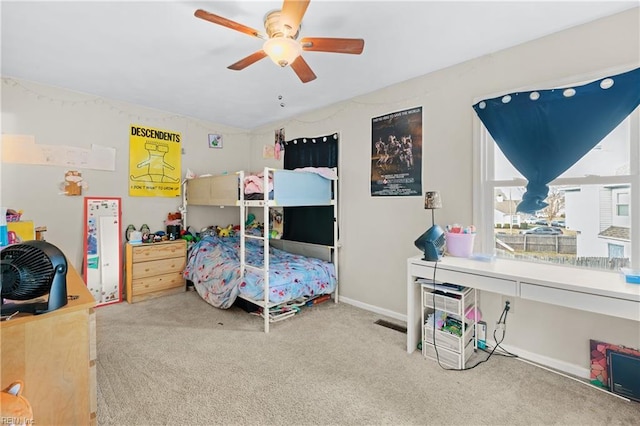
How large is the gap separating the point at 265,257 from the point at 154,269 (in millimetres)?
1763

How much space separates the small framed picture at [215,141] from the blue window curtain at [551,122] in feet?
12.0

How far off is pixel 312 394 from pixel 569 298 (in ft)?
5.43

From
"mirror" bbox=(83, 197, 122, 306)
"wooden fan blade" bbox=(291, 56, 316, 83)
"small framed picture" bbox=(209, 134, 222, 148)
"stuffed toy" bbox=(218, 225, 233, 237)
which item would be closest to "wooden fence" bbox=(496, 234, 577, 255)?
"wooden fan blade" bbox=(291, 56, 316, 83)

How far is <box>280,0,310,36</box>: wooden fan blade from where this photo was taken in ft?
4.78

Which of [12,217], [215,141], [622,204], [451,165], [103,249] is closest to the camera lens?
[622,204]

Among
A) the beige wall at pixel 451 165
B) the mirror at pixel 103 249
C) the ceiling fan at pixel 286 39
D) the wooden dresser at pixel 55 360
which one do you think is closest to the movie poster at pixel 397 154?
the beige wall at pixel 451 165

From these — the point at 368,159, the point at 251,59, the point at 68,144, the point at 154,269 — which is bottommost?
the point at 154,269

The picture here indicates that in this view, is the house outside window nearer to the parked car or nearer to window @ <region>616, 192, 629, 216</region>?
window @ <region>616, 192, 629, 216</region>

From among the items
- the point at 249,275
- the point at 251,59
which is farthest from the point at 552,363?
the point at 251,59

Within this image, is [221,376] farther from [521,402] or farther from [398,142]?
[398,142]

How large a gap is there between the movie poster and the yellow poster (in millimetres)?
2791

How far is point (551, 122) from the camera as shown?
2.07 metres

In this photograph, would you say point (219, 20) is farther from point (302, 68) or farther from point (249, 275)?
point (249, 275)

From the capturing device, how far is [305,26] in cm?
201
